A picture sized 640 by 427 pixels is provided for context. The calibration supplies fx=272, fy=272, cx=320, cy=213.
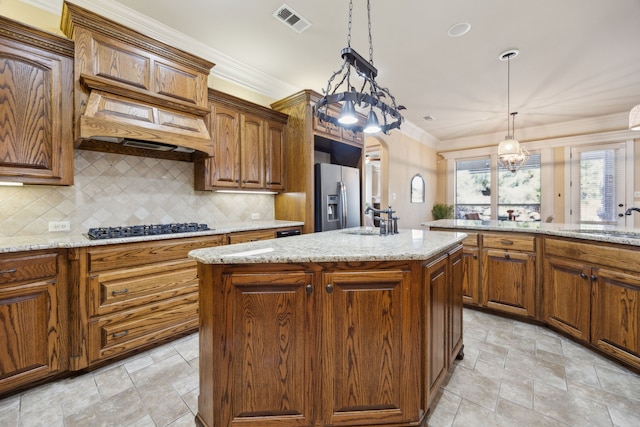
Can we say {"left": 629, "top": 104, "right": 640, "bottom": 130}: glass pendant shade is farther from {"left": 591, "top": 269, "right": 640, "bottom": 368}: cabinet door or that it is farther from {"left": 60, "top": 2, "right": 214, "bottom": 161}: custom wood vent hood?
{"left": 60, "top": 2, "right": 214, "bottom": 161}: custom wood vent hood

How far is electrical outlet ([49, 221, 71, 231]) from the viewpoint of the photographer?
85.6 inches

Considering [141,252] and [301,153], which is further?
[301,153]

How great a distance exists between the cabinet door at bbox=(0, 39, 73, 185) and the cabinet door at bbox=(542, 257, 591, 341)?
4001 mm

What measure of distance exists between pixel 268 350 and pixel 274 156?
2.65 m

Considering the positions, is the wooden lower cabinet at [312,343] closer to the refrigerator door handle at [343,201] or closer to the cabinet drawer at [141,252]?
the cabinet drawer at [141,252]

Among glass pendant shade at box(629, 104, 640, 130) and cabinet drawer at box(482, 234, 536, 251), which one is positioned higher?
glass pendant shade at box(629, 104, 640, 130)

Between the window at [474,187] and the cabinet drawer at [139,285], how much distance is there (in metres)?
6.33

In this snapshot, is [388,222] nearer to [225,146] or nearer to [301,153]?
[301,153]

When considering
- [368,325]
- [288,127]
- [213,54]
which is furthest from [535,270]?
[213,54]

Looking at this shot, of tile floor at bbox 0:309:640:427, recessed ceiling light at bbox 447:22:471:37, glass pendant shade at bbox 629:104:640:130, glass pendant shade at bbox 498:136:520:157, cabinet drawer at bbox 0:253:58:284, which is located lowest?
tile floor at bbox 0:309:640:427

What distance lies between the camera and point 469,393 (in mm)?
1684

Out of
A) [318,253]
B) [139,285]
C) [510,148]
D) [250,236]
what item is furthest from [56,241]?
[510,148]

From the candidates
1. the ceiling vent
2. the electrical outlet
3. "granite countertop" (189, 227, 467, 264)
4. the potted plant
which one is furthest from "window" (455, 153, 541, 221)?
the electrical outlet

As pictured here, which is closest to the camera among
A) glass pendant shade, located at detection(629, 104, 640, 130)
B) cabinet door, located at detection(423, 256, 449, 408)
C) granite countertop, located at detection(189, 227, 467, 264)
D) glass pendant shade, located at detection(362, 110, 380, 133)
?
granite countertop, located at detection(189, 227, 467, 264)
